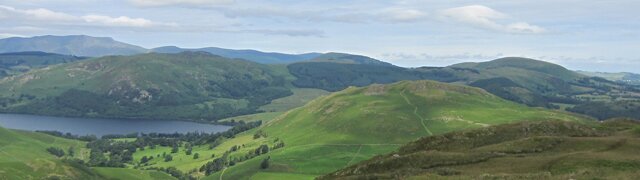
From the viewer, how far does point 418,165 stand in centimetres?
8819

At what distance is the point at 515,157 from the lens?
3450 inches

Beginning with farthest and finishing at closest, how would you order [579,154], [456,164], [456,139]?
1. [456,139]
2. [456,164]
3. [579,154]

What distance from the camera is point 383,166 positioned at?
91.6 metres

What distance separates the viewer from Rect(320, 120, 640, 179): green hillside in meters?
72.9

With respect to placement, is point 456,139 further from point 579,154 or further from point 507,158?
point 579,154

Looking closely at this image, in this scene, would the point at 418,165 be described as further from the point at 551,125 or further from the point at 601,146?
the point at 551,125

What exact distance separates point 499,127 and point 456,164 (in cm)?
3275

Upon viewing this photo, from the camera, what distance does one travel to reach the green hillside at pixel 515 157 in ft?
239

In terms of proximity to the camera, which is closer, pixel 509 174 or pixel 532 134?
pixel 509 174

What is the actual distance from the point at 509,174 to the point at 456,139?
126 feet

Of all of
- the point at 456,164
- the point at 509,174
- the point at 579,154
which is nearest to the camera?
the point at 509,174

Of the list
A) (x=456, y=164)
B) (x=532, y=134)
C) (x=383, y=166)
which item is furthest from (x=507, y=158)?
(x=532, y=134)

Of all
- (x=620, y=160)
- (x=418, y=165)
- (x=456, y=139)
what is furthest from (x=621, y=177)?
(x=456, y=139)

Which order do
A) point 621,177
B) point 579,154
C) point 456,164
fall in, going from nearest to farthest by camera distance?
point 621,177
point 579,154
point 456,164
